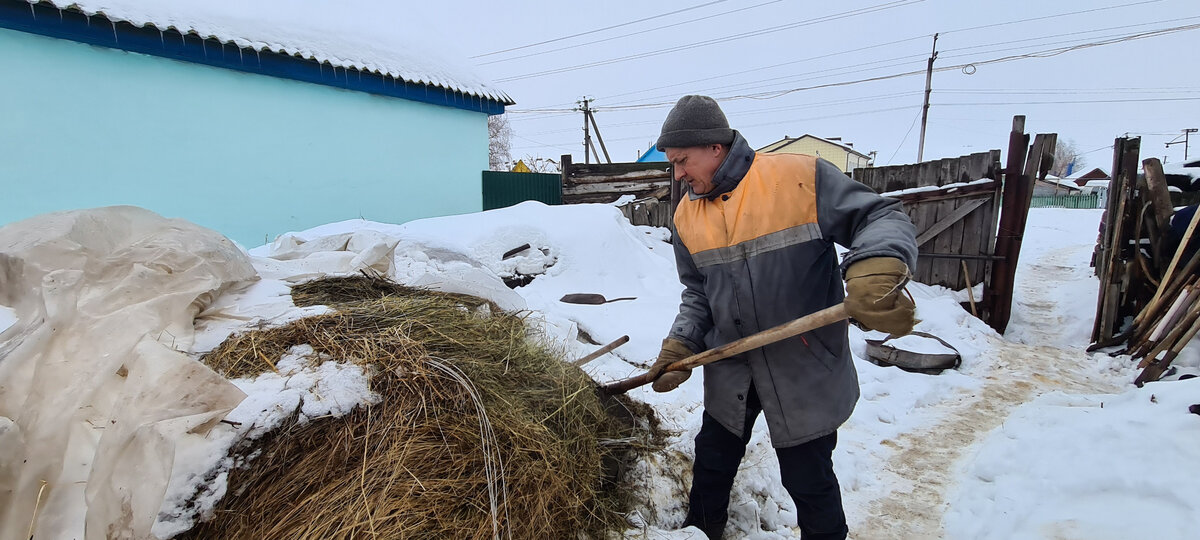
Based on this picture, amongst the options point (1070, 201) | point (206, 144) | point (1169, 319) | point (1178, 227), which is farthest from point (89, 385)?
point (1070, 201)

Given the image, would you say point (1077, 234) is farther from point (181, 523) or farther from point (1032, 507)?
point (181, 523)

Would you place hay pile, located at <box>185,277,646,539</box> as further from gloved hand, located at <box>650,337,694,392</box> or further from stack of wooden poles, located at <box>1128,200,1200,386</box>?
stack of wooden poles, located at <box>1128,200,1200,386</box>

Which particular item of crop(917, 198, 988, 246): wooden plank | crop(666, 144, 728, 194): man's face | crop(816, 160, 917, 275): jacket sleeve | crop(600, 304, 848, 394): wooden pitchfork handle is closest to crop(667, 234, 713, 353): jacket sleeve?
crop(600, 304, 848, 394): wooden pitchfork handle

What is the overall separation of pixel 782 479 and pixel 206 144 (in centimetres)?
664

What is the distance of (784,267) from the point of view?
5.69 feet

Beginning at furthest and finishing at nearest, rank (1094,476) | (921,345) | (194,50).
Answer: (194,50)
(921,345)
(1094,476)

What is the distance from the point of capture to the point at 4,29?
4.54m

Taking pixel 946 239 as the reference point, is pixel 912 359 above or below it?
below

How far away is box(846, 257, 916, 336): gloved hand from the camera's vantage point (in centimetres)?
142

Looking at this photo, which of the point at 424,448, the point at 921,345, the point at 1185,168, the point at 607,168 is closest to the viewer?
the point at 424,448

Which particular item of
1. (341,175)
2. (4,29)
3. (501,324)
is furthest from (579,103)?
(501,324)

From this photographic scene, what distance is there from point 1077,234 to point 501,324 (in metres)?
19.1

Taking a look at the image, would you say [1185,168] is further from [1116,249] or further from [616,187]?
[616,187]

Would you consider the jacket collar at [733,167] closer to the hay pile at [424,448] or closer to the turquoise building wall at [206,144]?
the hay pile at [424,448]
